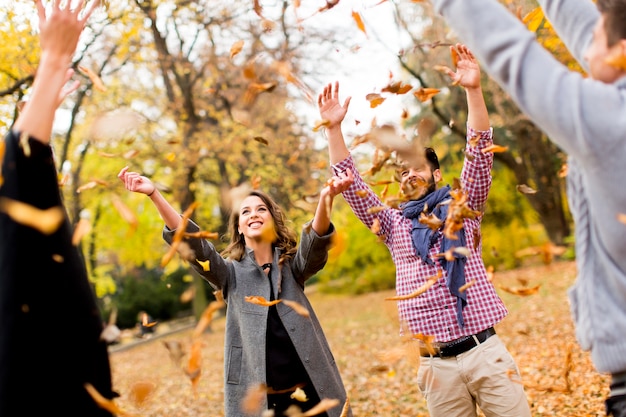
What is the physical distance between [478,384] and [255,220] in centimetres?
146

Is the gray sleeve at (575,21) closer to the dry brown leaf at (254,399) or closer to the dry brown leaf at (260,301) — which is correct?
the dry brown leaf at (260,301)

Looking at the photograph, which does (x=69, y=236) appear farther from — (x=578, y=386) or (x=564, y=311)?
(x=564, y=311)

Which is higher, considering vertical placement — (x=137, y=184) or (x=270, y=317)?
(x=137, y=184)

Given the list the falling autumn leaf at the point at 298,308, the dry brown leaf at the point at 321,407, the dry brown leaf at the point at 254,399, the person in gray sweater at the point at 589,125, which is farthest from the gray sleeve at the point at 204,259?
the person in gray sweater at the point at 589,125

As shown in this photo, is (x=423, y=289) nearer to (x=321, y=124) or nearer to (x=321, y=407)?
(x=321, y=407)

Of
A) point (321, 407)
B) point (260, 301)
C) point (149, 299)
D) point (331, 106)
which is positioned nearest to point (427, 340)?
point (321, 407)

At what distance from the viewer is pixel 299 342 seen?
10.3ft

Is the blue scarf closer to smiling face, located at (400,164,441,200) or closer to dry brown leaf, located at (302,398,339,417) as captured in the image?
smiling face, located at (400,164,441,200)

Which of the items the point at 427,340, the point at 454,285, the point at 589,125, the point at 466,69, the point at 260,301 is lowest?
the point at 427,340

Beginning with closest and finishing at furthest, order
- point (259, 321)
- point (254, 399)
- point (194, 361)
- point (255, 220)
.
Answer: point (194, 361), point (254, 399), point (259, 321), point (255, 220)

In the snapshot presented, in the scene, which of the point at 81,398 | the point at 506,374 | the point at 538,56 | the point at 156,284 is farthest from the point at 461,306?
the point at 156,284

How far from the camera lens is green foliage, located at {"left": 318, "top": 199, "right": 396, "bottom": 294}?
21.4 meters

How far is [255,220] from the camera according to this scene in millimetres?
3475

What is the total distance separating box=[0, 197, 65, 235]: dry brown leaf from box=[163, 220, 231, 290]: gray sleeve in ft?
4.09
